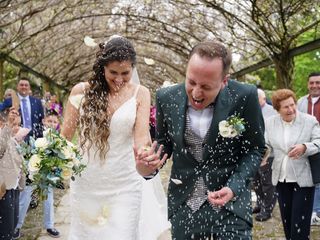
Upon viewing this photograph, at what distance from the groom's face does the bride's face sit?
1192mm

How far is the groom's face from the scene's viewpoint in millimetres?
2914

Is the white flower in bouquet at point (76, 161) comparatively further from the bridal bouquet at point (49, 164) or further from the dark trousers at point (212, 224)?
the dark trousers at point (212, 224)

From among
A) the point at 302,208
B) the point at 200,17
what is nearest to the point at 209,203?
the point at 302,208

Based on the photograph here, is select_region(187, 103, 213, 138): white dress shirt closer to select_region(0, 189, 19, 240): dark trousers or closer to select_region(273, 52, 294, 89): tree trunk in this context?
select_region(0, 189, 19, 240): dark trousers

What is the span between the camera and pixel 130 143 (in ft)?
14.7

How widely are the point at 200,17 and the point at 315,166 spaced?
36.0 ft

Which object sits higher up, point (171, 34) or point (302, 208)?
point (171, 34)

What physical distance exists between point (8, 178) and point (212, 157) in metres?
2.98

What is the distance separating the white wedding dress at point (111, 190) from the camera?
14.2 feet

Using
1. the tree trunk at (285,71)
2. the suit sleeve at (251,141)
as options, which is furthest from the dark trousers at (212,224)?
the tree trunk at (285,71)

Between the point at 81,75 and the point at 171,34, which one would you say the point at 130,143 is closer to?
the point at 171,34

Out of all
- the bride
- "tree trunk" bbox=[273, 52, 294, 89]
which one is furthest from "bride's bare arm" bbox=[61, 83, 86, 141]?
"tree trunk" bbox=[273, 52, 294, 89]

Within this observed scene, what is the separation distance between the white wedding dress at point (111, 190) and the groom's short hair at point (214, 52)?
1.44 metres

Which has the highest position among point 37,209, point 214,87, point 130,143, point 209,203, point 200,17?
point 200,17
